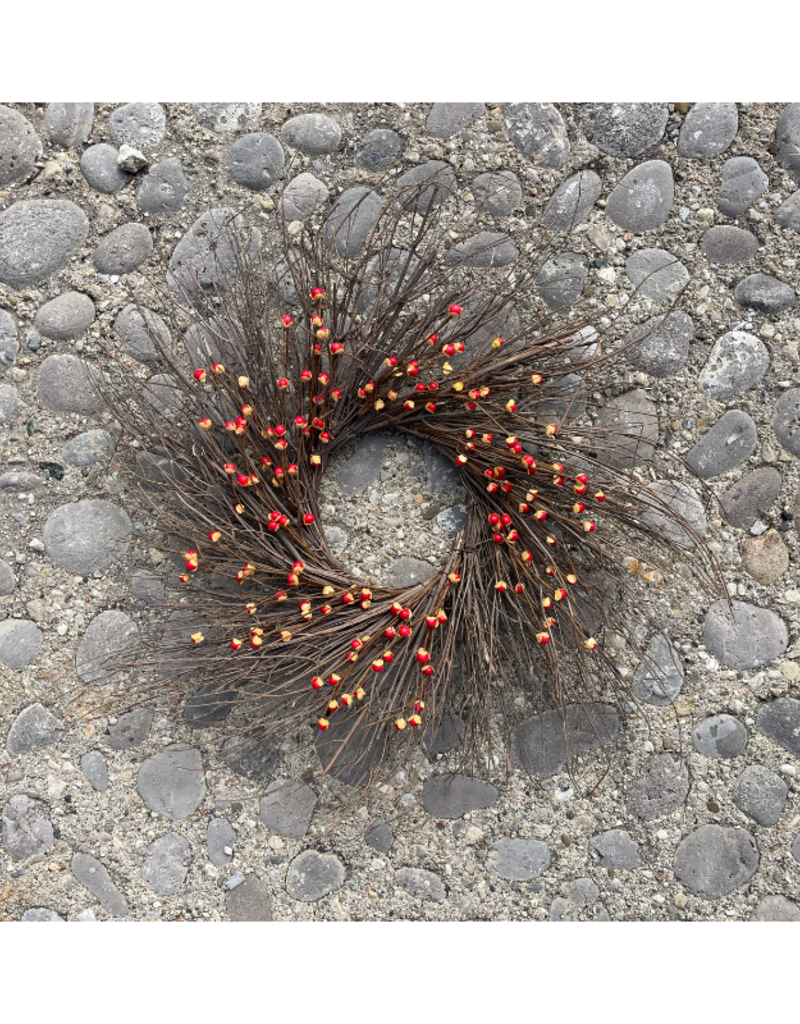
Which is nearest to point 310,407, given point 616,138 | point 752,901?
point 616,138

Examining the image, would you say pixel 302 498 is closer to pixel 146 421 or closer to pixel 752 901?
pixel 146 421

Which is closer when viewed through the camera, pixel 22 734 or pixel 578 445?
pixel 578 445

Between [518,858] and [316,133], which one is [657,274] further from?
[518,858]

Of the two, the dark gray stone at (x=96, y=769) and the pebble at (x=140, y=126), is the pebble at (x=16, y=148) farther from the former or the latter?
the dark gray stone at (x=96, y=769)

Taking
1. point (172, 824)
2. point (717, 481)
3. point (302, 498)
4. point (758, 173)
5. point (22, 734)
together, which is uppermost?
point (758, 173)

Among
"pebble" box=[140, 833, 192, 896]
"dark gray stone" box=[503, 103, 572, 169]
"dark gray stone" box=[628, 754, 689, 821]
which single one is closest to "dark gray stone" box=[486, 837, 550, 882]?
"dark gray stone" box=[628, 754, 689, 821]

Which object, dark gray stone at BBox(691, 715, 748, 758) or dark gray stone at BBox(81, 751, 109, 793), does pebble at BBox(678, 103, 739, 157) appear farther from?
dark gray stone at BBox(81, 751, 109, 793)
